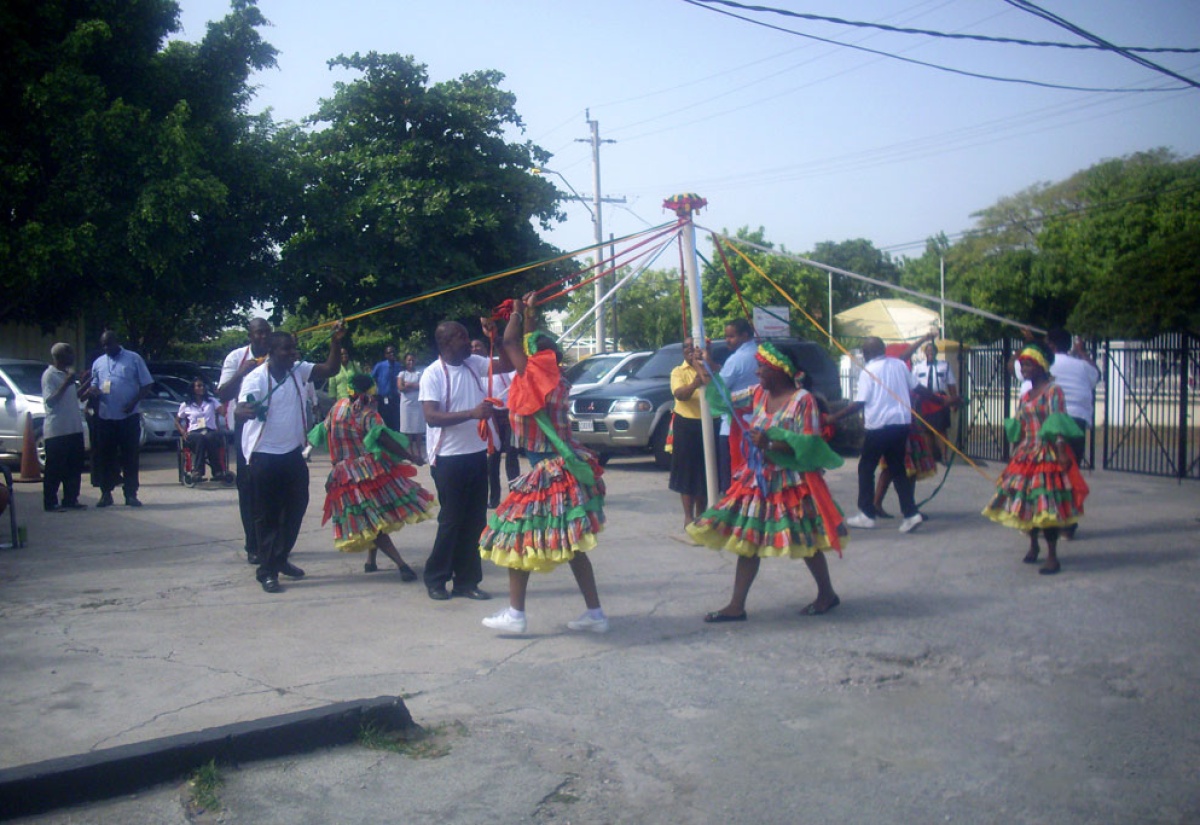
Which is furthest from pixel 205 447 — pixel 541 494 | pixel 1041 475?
pixel 1041 475

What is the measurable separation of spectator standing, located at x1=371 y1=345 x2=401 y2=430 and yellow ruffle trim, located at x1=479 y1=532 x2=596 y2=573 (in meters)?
11.0

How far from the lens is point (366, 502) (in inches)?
311

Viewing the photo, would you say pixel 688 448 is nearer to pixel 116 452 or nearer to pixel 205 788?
pixel 205 788

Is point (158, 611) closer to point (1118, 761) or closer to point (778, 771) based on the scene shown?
point (778, 771)

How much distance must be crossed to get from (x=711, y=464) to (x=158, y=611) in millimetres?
4304

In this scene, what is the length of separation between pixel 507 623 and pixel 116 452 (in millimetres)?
7515

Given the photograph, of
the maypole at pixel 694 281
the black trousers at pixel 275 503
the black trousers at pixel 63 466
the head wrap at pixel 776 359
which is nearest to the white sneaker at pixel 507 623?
the black trousers at pixel 275 503

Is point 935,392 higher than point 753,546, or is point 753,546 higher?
point 935,392

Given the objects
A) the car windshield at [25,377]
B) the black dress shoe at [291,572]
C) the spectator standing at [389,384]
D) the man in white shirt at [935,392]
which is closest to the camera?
the black dress shoe at [291,572]

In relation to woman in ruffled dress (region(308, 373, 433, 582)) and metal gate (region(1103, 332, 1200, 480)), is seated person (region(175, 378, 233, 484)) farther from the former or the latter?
metal gate (region(1103, 332, 1200, 480))

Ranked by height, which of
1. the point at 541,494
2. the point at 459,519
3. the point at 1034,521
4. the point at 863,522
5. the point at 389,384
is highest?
the point at 389,384

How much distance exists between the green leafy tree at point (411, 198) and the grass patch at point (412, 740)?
19.8 metres

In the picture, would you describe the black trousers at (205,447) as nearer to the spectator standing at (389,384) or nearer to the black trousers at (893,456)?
the spectator standing at (389,384)

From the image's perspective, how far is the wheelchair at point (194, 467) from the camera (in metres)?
14.4
